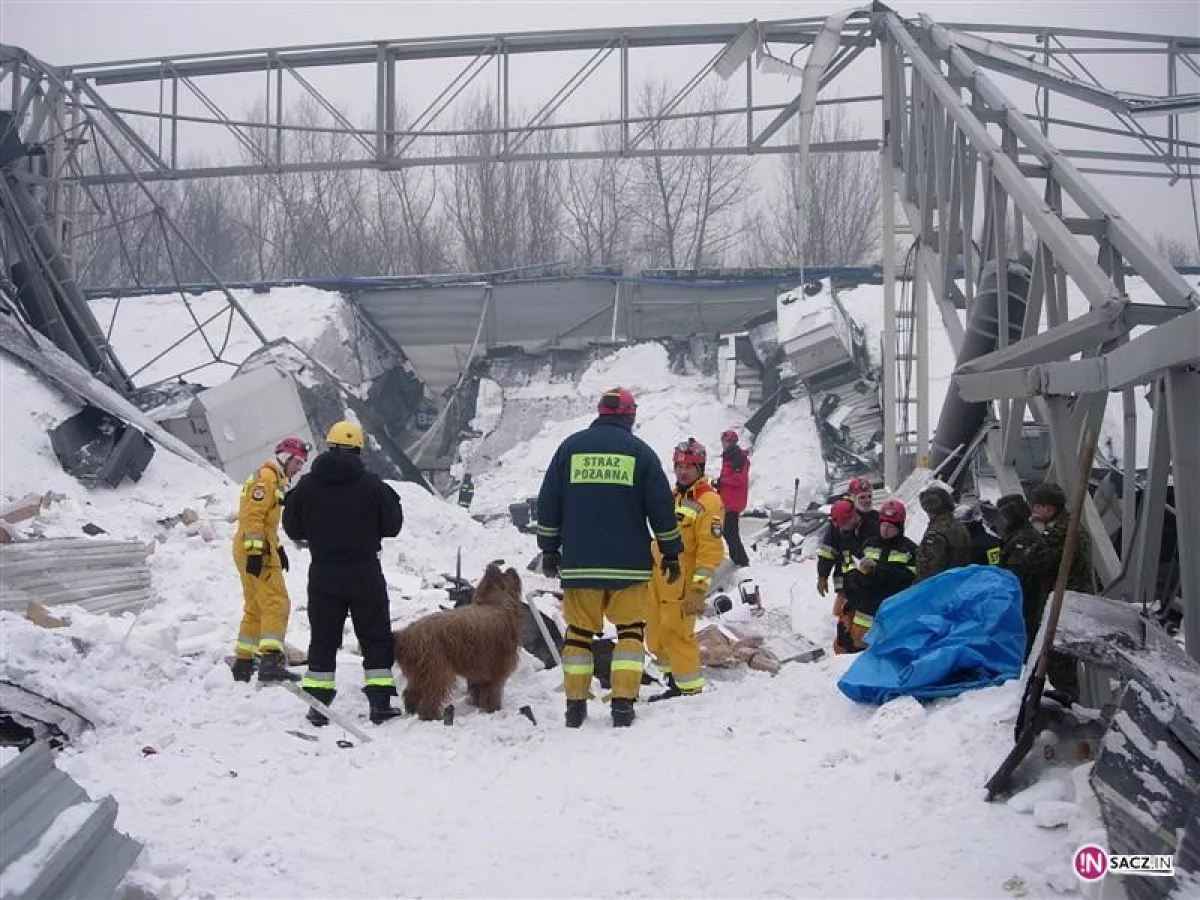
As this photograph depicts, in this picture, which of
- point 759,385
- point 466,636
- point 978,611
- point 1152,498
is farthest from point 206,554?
point 759,385

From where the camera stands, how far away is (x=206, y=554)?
1212 centimetres

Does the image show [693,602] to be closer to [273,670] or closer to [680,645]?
[680,645]

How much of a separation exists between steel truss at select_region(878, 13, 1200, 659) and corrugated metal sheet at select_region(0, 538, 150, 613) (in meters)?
7.45

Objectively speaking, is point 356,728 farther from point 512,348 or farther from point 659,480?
point 512,348

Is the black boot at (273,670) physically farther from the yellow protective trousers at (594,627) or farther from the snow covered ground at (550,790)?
the yellow protective trousers at (594,627)

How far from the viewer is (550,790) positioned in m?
5.64

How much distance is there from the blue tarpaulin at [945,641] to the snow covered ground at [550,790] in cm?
17

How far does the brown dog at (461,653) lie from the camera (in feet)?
22.8

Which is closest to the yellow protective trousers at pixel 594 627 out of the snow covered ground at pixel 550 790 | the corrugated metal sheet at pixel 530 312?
the snow covered ground at pixel 550 790

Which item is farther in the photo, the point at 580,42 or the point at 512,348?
the point at 512,348

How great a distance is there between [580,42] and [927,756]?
13.4 meters

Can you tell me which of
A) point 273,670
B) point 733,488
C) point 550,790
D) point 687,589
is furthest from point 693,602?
point 733,488

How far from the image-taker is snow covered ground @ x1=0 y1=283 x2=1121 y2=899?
4.32m

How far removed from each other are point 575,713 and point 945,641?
7.12 feet
